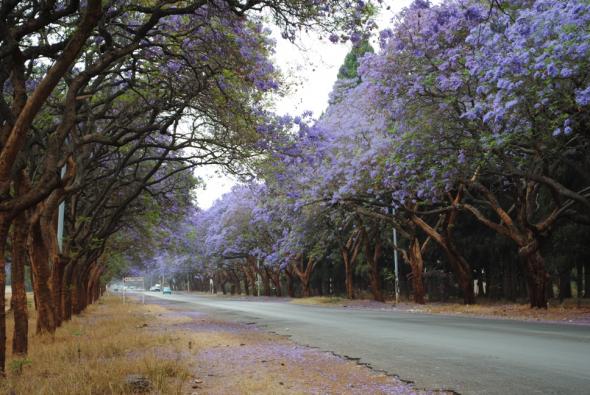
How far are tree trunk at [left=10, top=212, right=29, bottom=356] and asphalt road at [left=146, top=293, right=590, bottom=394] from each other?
18.6 ft

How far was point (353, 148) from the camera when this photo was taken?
24.8 metres

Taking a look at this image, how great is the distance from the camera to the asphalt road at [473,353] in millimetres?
7133

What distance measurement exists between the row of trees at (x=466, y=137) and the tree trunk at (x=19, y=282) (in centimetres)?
667

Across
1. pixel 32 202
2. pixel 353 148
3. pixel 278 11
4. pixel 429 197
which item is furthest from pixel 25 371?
pixel 353 148

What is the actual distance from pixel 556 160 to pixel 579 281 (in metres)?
13.6

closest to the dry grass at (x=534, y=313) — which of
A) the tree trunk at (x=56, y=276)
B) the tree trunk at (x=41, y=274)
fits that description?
the tree trunk at (x=41, y=274)

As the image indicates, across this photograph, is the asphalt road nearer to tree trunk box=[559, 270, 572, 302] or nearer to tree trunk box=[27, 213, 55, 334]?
tree trunk box=[27, 213, 55, 334]

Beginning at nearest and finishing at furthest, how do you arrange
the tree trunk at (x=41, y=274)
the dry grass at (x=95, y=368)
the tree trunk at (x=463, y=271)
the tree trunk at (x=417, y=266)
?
1. the dry grass at (x=95, y=368)
2. the tree trunk at (x=41, y=274)
3. the tree trunk at (x=463, y=271)
4. the tree trunk at (x=417, y=266)

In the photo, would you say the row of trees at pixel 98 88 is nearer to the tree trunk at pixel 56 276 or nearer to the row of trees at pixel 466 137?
the tree trunk at pixel 56 276

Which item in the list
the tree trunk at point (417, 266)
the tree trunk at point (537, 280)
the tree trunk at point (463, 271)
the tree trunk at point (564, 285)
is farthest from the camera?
the tree trunk at point (417, 266)

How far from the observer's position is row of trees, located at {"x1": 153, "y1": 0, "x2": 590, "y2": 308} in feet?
41.5

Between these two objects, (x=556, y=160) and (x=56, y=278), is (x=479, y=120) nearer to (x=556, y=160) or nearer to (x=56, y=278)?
(x=556, y=160)

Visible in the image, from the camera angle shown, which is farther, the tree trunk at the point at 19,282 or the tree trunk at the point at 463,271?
the tree trunk at the point at 463,271

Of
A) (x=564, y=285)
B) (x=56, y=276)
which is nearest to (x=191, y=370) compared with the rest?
(x=56, y=276)
